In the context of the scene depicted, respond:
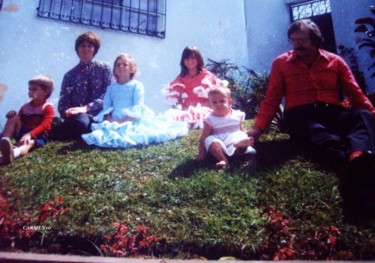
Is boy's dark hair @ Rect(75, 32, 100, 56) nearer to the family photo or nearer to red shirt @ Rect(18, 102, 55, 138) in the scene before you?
the family photo

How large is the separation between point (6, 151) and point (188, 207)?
6.34ft

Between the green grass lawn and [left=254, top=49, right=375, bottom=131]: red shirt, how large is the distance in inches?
18.6

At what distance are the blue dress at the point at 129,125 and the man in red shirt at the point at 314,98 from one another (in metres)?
1.19

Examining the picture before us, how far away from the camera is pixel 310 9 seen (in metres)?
7.18

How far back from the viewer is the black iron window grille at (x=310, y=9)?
7.03 meters

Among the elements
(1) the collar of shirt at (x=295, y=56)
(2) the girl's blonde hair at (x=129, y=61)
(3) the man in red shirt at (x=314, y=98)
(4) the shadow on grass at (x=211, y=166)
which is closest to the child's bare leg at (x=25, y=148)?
(2) the girl's blonde hair at (x=129, y=61)

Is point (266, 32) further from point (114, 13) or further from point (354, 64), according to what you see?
point (114, 13)

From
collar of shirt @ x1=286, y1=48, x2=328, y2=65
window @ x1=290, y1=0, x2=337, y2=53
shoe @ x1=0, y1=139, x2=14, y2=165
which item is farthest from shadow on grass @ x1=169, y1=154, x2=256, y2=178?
window @ x1=290, y1=0, x2=337, y2=53

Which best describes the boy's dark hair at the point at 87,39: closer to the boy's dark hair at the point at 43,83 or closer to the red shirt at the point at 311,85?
the boy's dark hair at the point at 43,83

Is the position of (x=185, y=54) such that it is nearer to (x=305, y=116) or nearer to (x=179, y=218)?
(x=305, y=116)

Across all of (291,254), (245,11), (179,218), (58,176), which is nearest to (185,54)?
(58,176)

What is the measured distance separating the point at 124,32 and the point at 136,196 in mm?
4322

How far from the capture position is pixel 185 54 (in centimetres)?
447

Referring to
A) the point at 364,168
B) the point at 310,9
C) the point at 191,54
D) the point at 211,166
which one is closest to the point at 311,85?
the point at 364,168
